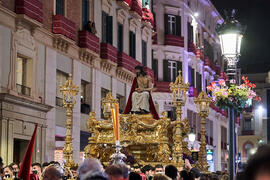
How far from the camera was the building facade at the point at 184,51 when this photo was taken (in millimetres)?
45906

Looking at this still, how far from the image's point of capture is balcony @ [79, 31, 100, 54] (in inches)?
1162

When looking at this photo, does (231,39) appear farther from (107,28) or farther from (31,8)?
(107,28)

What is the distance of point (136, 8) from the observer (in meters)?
37.4

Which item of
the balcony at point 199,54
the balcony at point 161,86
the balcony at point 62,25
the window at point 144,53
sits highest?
the balcony at point 199,54

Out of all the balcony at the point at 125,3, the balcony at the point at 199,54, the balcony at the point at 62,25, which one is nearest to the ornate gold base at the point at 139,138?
the balcony at the point at 62,25

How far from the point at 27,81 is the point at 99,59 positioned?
784 centimetres

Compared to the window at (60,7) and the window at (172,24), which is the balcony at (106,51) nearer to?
the window at (60,7)

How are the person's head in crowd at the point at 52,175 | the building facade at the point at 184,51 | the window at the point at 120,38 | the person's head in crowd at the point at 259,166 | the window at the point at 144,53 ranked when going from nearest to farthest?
the person's head in crowd at the point at 259,166
the person's head in crowd at the point at 52,175
the window at the point at 120,38
the window at the point at 144,53
the building facade at the point at 184,51

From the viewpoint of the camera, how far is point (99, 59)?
105ft

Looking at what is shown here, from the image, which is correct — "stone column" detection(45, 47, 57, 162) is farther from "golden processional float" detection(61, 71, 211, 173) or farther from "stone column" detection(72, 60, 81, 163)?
"golden processional float" detection(61, 71, 211, 173)

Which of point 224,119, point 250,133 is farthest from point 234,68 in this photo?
point 250,133

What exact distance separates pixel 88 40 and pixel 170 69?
1738cm

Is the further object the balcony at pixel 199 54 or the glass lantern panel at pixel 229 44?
the balcony at pixel 199 54

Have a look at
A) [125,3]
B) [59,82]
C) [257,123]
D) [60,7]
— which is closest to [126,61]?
[125,3]
